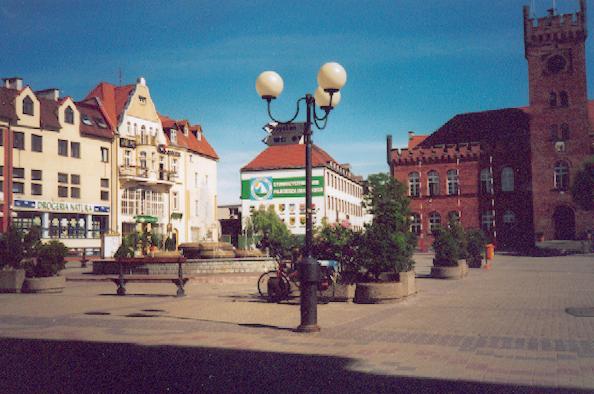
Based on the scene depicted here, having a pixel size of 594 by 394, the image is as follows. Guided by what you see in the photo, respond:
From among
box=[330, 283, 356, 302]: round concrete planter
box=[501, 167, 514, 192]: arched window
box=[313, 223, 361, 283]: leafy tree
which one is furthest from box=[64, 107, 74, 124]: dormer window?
box=[501, 167, 514, 192]: arched window

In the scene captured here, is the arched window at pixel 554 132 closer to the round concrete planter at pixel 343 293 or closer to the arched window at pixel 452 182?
the arched window at pixel 452 182

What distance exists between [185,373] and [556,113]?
192 ft

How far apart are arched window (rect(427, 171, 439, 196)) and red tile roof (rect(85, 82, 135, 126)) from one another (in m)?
32.5

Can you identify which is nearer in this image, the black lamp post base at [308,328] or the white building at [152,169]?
the black lamp post base at [308,328]

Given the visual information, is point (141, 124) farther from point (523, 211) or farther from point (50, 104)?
point (523, 211)

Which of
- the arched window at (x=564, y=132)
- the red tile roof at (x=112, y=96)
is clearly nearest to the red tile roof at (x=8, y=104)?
the red tile roof at (x=112, y=96)

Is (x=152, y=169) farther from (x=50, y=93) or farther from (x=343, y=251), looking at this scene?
(x=343, y=251)

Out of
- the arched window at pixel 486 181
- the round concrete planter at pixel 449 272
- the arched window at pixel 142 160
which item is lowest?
the round concrete planter at pixel 449 272

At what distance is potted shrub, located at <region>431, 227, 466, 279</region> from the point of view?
20.9 meters

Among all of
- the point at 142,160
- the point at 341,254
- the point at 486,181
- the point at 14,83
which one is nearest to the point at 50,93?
the point at 14,83

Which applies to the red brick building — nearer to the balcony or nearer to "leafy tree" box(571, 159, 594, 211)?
"leafy tree" box(571, 159, 594, 211)

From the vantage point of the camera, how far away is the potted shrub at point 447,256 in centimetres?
2094

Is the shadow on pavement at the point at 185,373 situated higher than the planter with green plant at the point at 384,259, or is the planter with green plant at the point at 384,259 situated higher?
the planter with green plant at the point at 384,259

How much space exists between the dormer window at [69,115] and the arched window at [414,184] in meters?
35.2
